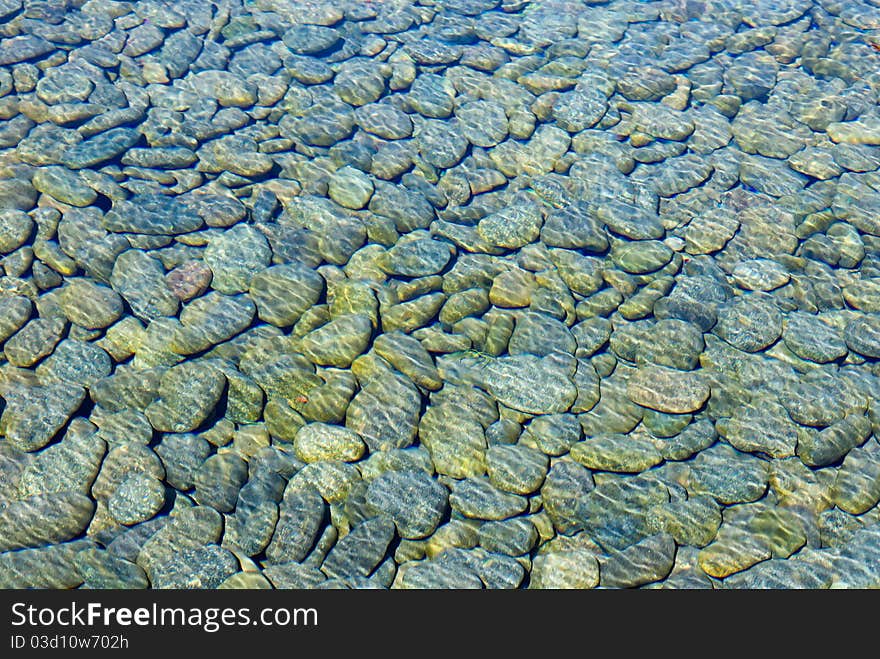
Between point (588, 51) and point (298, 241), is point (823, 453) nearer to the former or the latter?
point (298, 241)

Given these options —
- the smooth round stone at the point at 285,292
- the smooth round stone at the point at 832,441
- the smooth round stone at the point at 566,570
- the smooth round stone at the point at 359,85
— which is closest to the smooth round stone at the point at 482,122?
the smooth round stone at the point at 359,85

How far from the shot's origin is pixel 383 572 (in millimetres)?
3912

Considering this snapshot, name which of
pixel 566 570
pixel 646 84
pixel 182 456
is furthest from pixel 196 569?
pixel 646 84

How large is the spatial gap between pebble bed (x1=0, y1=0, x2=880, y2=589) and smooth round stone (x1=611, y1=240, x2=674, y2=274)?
0.09 ft

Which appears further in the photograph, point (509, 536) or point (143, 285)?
point (143, 285)

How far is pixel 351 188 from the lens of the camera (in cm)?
596

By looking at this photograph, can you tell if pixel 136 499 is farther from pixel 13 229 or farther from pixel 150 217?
pixel 13 229

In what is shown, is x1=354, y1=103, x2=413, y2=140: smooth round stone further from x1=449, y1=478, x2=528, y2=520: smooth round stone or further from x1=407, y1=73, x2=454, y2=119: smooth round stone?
x1=449, y1=478, x2=528, y2=520: smooth round stone

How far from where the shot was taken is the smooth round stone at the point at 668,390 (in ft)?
15.4

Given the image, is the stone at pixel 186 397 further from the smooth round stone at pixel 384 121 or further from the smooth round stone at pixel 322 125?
the smooth round stone at pixel 384 121

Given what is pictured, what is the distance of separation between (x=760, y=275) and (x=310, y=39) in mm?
4823

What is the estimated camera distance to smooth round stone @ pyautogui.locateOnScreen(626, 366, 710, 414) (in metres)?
4.70

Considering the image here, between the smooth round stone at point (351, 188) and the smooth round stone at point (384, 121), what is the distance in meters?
0.62

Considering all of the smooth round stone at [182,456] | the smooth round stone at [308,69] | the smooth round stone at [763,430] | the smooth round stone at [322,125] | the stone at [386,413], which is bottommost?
the smooth round stone at [182,456]
